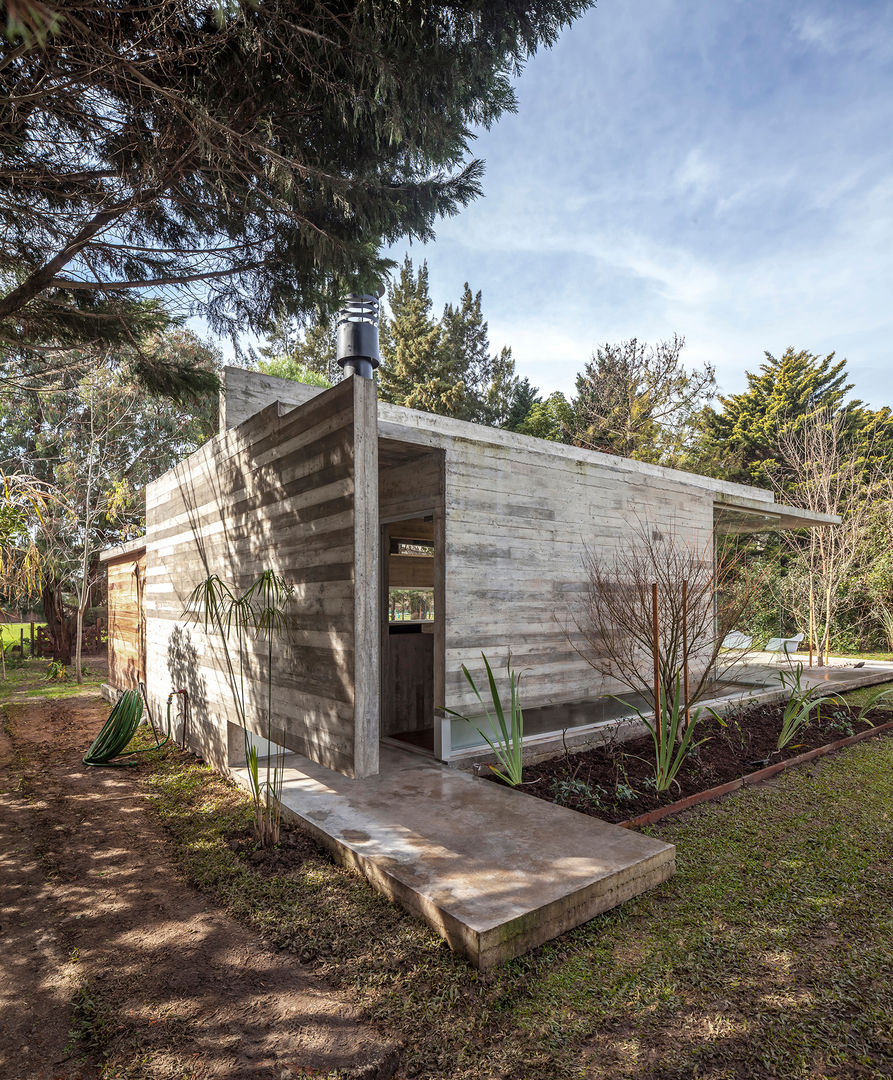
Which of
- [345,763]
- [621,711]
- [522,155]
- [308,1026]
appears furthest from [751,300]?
[308,1026]

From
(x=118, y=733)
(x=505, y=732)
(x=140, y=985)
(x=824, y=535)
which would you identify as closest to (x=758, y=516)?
(x=824, y=535)

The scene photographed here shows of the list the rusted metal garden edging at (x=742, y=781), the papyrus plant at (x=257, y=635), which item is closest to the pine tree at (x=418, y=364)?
the rusted metal garden edging at (x=742, y=781)

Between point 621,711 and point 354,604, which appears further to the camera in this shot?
point 621,711

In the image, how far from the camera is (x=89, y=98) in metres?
3.38

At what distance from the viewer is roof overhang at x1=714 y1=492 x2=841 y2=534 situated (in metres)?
8.06

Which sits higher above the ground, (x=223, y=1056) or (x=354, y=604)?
(x=354, y=604)

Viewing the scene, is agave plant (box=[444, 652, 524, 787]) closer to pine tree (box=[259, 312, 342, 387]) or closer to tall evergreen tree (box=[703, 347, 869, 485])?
pine tree (box=[259, 312, 342, 387])

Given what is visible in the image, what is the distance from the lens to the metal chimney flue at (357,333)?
548 cm

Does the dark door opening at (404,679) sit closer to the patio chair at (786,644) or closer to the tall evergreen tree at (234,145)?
the tall evergreen tree at (234,145)

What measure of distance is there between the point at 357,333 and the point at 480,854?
4428 mm

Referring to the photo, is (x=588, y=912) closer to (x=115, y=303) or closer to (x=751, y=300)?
(x=115, y=303)

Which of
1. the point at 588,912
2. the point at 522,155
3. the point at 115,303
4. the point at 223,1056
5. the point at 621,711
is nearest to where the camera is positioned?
the point at 223,1056

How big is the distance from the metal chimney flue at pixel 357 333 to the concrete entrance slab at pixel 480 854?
361 centimetres

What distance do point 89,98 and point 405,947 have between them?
4690mm
